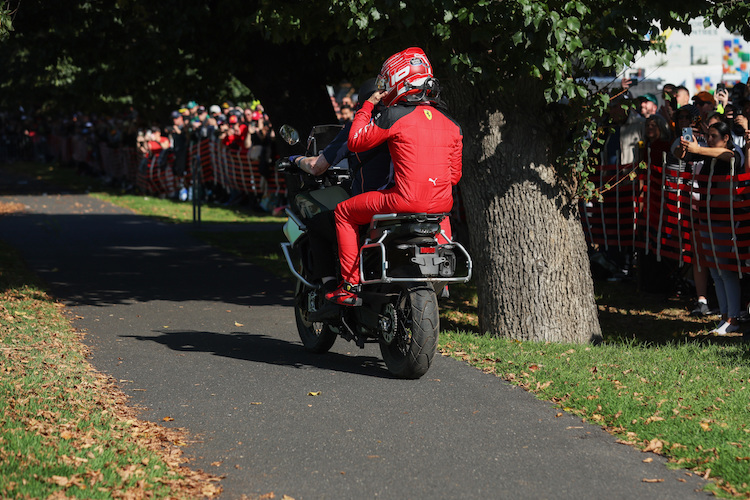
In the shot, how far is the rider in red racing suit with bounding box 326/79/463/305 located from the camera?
660 centimetres

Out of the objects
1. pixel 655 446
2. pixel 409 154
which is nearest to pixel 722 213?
pixel 409 154

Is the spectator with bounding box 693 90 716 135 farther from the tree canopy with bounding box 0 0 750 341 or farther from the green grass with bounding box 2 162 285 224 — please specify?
the green grass with bounding box 2 162 285 224

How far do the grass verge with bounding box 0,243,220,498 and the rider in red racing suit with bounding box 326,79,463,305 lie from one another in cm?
190

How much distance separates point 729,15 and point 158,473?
5.51 m

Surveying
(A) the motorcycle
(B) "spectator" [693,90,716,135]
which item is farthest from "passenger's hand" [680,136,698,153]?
(A) the motorcycle

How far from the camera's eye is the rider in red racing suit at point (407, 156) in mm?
6602

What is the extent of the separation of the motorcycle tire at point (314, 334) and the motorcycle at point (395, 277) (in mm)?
186

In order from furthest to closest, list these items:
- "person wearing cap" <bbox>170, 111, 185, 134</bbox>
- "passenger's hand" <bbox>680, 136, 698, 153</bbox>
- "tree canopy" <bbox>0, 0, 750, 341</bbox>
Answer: "person wearing cap" <bbox>170, 111, 185, 134</bbox>, "passenger's hand" <bbox>680, 136, 698, 153</bbox>, "tree canopy" <bbox>0, 0, 750, 341</bbox>

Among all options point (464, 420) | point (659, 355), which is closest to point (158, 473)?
point (464, 420)

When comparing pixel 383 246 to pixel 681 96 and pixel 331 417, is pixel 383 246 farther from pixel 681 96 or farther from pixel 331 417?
pixel 681 96

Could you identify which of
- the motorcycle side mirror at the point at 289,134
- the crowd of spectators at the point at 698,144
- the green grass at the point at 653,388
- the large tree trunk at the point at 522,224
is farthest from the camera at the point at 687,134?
the motorcycle side mirror at the point at 289,134

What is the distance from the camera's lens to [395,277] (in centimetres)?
661

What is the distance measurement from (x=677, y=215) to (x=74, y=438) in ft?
23.8

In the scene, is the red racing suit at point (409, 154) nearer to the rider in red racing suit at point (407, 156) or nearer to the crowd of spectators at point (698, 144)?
the rider in red racing suit at point (407, 156)
